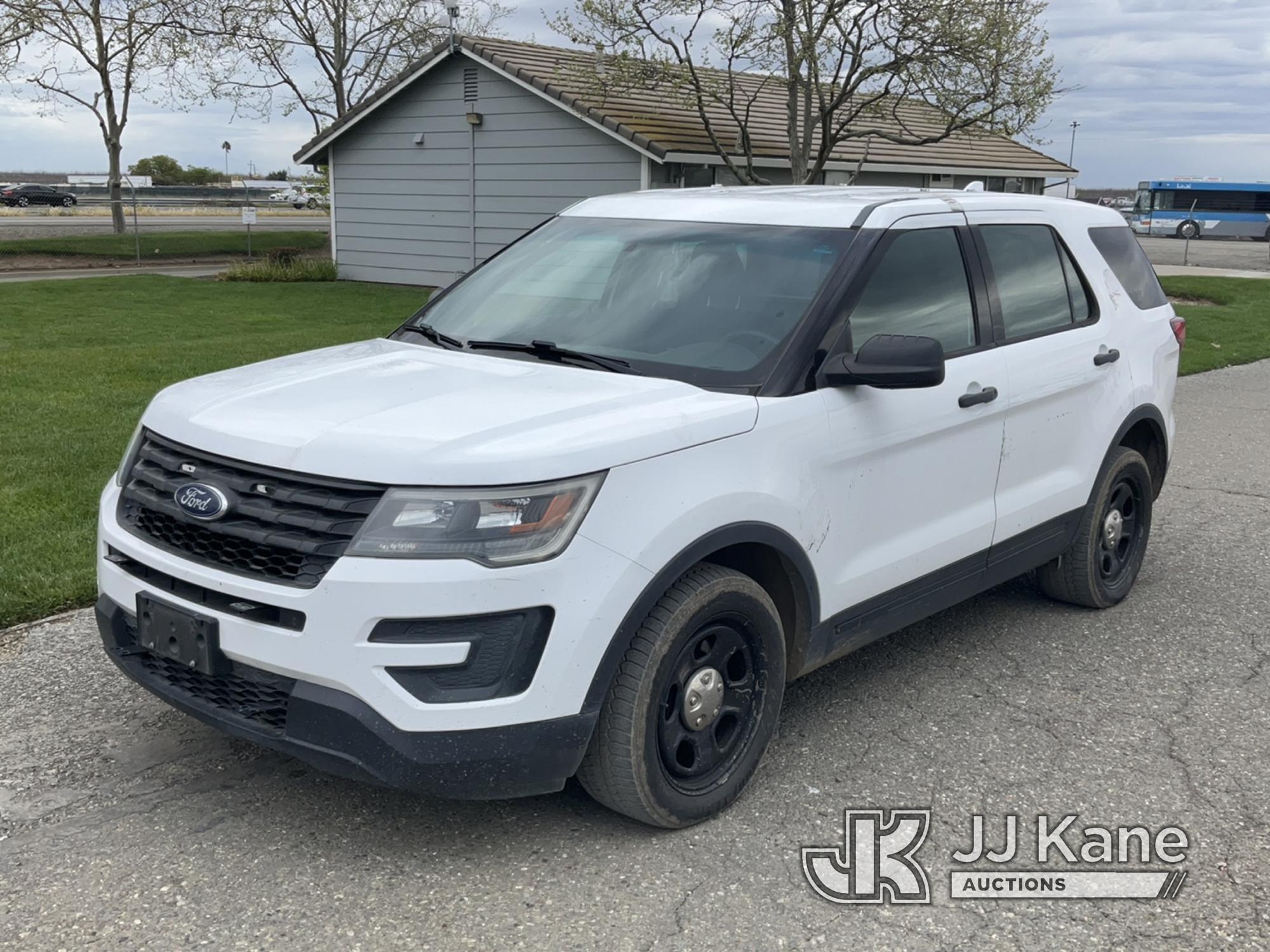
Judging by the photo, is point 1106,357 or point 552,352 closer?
point 552,352

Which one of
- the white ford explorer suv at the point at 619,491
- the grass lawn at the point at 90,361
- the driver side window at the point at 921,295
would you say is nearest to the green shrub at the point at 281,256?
the grass lawn at the point at 90,361

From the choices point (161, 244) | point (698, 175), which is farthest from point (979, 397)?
point (161, 244)

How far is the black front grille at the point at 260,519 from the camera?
118 inches

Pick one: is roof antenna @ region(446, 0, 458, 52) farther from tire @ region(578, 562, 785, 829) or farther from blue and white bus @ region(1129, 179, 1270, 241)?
blue and white bus @ region(1129, 179, 1270, 241)

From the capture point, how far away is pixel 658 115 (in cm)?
1942

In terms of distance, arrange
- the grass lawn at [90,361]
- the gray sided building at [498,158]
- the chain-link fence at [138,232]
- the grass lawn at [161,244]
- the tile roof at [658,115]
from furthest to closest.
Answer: the grass lawn at [161,244], the chain-link fence at [138,232], the gray sided building at [498,158], the tile roof at [658,115], the grass lawn at [90,361]

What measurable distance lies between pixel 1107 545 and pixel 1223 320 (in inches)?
586

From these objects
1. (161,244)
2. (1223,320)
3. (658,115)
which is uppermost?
(658,115)

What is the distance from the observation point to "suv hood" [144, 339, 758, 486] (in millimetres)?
3010

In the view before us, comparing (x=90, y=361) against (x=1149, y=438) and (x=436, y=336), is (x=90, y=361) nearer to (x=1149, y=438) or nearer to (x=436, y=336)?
(x=436, y=336)

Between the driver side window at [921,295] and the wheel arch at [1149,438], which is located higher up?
the driver side window at [921,295]

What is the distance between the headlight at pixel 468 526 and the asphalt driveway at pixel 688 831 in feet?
3.02

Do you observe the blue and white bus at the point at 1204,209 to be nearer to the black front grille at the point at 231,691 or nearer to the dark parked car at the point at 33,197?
the dark parked car at the point at 33,197

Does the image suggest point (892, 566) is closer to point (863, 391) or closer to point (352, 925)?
point (863, 391)
